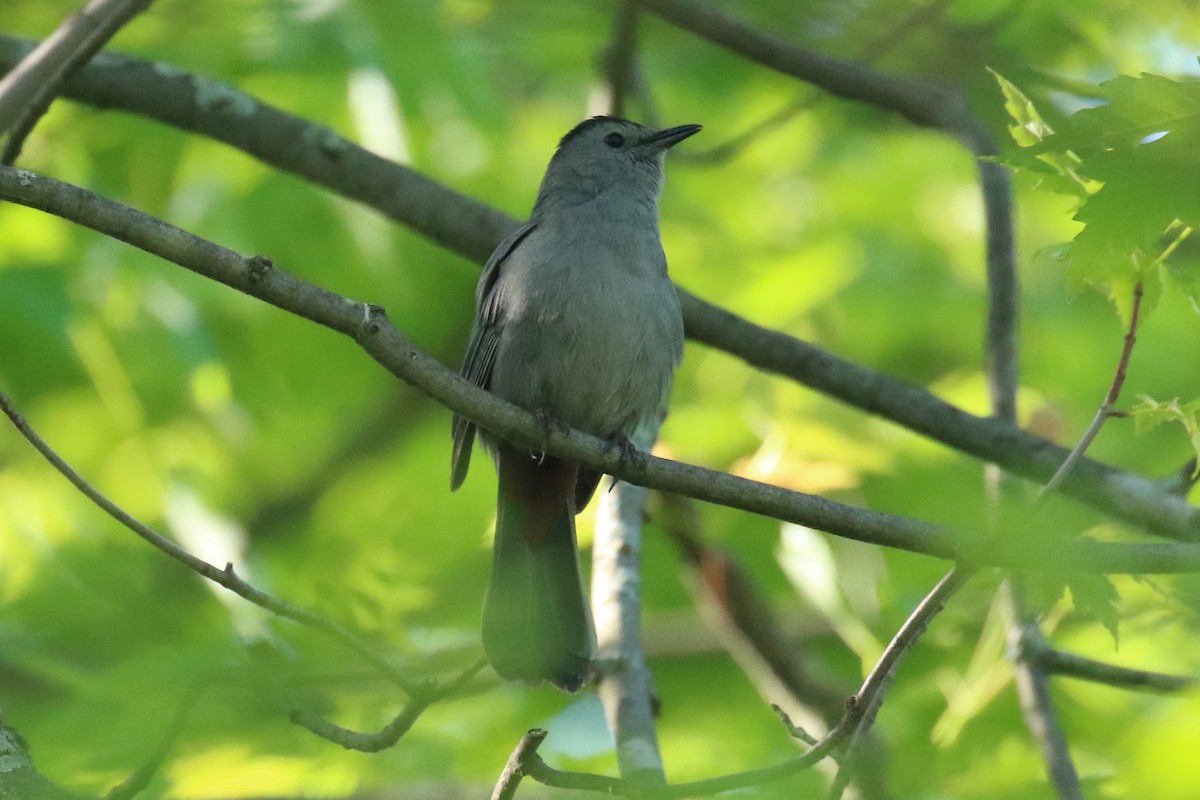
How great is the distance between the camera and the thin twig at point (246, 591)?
110 inches

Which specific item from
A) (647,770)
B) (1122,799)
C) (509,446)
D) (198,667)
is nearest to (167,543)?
(198,667)

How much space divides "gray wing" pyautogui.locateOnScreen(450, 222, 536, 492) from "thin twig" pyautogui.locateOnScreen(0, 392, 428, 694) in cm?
174

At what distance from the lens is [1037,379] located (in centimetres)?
668

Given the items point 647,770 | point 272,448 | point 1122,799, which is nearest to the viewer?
point 1122,799

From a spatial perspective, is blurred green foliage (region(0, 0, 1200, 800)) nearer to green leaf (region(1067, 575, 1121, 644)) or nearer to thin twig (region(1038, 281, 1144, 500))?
green leaf (region(1067, 575, 1121, 644))

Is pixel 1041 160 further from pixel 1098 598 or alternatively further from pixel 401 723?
pixel 401 723

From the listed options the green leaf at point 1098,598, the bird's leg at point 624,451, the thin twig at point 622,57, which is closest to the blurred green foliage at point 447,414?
the green leaf at point 1098,598

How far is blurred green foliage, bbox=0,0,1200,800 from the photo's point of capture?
2908mm

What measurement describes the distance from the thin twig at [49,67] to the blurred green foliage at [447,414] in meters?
1.06

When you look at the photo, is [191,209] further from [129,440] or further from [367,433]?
[367,433]

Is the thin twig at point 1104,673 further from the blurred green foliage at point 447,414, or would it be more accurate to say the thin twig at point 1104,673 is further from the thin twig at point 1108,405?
the thin twig at point 1108,405

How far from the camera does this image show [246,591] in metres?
3.11

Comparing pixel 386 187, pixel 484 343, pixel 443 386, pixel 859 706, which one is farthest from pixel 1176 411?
pixel 386 187

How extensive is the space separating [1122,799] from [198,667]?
1.91 m
